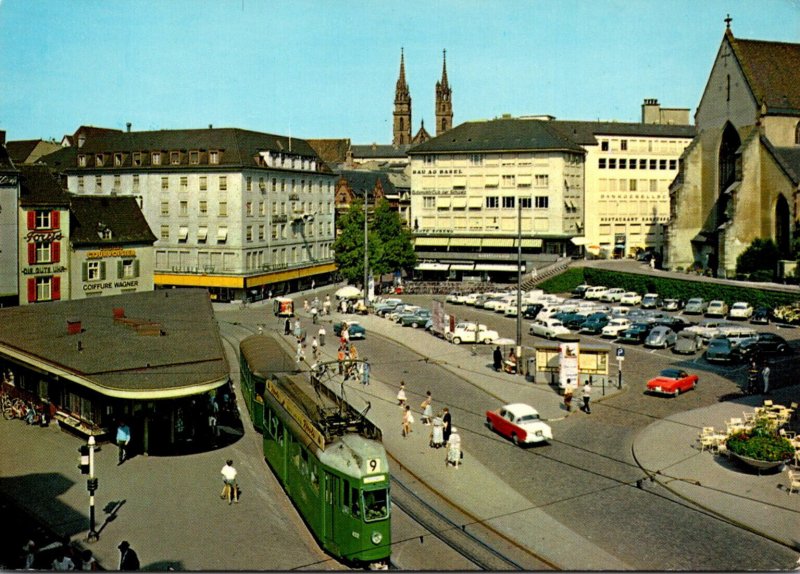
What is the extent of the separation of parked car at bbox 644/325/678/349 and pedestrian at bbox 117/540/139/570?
3419cm

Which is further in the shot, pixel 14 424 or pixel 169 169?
pixel 169 169

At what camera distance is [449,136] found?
83812 millimetres

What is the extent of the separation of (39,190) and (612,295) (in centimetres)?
4507

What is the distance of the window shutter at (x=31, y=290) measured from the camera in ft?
103

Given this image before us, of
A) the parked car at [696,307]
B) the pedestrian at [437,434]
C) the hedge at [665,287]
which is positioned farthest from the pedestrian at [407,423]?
the parked car at [696,307]

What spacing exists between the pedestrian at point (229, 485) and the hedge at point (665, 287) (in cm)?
4205

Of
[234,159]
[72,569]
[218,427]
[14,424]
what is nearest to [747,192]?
[234,159]

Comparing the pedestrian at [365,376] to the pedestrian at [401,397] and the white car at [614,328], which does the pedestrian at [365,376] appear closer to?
the pedestrian at [401,397]

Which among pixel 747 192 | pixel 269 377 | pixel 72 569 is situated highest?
pixel 747 192

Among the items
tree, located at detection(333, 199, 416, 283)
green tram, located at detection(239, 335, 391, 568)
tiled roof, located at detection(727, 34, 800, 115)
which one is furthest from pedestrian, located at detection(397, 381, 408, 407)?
tiled roof, located at detection(727, 34, 800, 115)

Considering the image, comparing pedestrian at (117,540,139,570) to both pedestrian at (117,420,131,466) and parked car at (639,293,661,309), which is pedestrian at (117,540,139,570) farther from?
parked car at (639,293,661,309)

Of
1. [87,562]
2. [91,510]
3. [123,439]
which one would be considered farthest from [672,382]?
[87,562]

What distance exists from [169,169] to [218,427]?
110 feet

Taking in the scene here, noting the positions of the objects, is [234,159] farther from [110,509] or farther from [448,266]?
[110,509]
